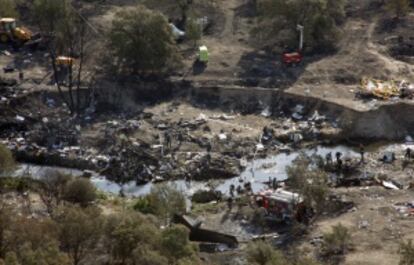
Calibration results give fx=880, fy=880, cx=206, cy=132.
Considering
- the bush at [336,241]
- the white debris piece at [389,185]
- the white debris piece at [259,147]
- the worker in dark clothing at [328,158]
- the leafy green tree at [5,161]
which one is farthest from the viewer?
the white debris piece at [259,147]

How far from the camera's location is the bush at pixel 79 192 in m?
28.3

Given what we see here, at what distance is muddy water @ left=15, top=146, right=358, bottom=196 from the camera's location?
32.1 m

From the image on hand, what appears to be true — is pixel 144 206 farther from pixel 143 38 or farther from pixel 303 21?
pixel 303 21

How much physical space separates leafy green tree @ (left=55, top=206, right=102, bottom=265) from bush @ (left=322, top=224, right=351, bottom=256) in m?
6.98

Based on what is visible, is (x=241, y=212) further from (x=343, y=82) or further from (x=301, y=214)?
(x=343, y=82)

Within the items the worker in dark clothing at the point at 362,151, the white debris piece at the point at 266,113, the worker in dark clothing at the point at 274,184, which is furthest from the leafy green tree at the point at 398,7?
the worker in dark clothing at the point at 274,184

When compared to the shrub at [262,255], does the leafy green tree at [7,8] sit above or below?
above

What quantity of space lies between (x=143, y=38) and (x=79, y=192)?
436 inches

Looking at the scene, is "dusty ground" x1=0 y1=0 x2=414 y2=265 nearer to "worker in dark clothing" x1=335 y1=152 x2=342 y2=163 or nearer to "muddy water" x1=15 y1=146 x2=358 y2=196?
"muddy water" x1=15 y1=146 x2=358 y2=196

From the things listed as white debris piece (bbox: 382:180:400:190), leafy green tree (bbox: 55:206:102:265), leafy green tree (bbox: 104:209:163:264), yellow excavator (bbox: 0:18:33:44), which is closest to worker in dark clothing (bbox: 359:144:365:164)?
white debris piece (bbox: 382:180:400:190)

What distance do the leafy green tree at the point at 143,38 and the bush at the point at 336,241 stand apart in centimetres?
1444

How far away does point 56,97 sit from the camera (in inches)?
1485

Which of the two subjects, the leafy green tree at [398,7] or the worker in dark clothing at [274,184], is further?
the leafy green tree at [398,7]

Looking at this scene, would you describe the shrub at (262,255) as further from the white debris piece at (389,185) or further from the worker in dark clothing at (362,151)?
the worker in dark clothing at (362,151)
